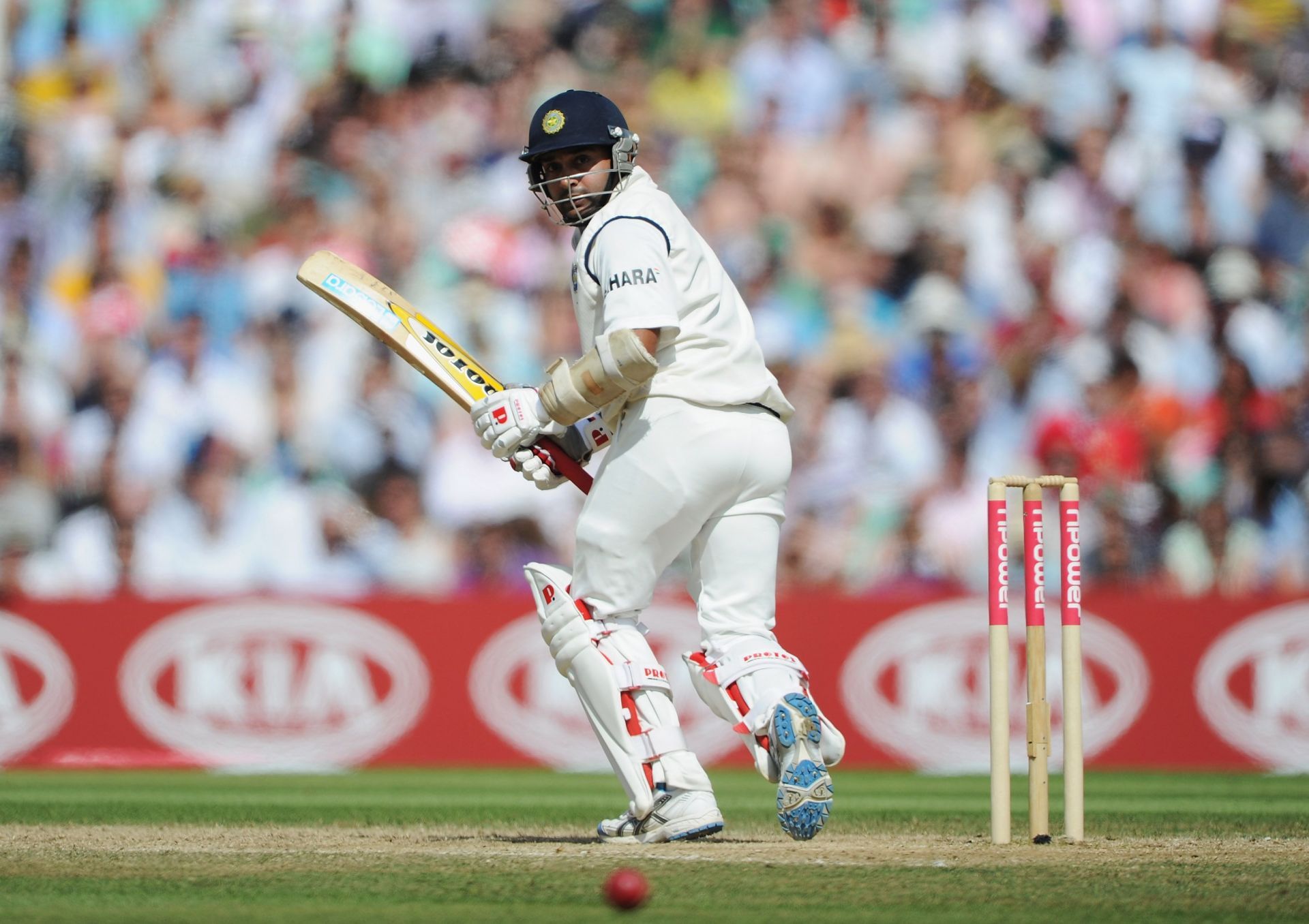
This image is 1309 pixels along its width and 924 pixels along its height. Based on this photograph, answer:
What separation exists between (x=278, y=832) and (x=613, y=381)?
70.3 inches

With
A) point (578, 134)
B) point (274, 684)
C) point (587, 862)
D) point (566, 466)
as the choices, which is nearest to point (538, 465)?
point (566, 466)

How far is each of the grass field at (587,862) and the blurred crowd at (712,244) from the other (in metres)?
2.52

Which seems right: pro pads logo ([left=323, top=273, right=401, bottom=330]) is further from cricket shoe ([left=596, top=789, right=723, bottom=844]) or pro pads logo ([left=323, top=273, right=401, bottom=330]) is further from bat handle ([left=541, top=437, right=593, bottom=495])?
cricket shoe ([left=596, top=789, right=723, bottom=844])

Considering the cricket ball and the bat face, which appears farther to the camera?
the bat face

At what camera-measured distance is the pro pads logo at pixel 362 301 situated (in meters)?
5.56

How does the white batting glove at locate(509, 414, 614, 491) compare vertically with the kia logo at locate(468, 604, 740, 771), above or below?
above

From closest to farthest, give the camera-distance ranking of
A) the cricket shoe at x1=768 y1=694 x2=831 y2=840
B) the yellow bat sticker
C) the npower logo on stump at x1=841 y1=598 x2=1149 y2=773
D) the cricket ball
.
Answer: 1. the cricket ball
2. the cricket shoe at x1=768 y1=694 x2=831 y2=840
3. the yellow bat sticker
4. the npower logo on stump at x1=841 y1=598 x2=1149 y2=773

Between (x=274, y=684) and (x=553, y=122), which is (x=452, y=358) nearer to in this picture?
(x=553, y=122)

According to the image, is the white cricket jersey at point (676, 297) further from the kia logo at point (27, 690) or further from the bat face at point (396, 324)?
the kia logo at point (27, 690)

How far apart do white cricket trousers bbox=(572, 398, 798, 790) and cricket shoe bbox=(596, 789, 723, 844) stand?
4 centimetres

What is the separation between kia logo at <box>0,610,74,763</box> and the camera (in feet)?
29.7

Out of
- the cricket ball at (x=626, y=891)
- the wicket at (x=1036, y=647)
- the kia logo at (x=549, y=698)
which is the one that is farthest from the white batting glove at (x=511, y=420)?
the kia logo at (x=549, y=698)

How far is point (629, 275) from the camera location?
491 cm

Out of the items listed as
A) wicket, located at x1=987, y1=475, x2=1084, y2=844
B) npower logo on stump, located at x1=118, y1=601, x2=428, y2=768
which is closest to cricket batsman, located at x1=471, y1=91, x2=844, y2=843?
wicket, located at x1=987, y1=475, x2=1084, y2=844
